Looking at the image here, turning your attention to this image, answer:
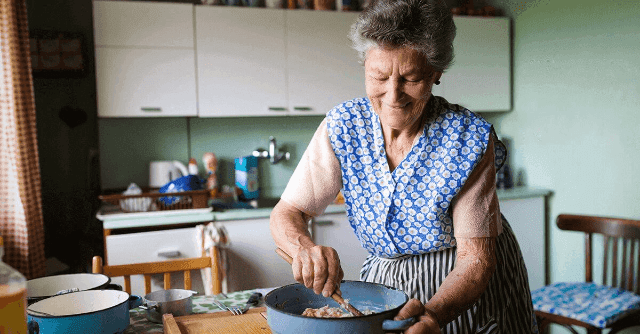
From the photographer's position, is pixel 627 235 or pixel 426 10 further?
pixel 627 235

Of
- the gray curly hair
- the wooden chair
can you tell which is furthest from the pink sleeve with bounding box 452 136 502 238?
the wooden chair

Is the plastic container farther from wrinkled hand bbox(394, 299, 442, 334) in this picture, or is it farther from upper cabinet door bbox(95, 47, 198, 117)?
wrinkled hand bbox(394, 299, 442, 334)

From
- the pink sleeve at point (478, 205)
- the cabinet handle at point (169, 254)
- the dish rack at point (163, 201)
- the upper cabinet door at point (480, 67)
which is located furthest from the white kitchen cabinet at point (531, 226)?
the pink sleeve at point (478, 205)

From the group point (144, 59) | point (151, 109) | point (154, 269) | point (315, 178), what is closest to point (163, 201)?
point (151, 109)

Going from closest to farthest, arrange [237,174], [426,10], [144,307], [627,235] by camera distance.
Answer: [426,10], [144,307], [627,235], [237,174]

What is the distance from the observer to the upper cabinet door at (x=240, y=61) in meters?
2.95

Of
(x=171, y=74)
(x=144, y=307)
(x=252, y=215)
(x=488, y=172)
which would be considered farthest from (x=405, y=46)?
(x=171, y=74)

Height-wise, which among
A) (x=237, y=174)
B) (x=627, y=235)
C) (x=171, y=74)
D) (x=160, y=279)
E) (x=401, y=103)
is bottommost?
(x=160, y=279)

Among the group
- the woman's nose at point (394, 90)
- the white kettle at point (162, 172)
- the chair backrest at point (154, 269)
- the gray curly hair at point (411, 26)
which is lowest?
the chair backrest at point (154, 269)

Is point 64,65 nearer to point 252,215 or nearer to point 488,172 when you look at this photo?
point 252,215

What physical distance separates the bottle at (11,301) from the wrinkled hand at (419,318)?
524 millimetres

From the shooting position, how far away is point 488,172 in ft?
3.81

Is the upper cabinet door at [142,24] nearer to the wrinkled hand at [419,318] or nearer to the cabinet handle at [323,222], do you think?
the cabinet handle at [323,222]

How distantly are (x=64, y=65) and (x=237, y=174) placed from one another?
3.73 feet
